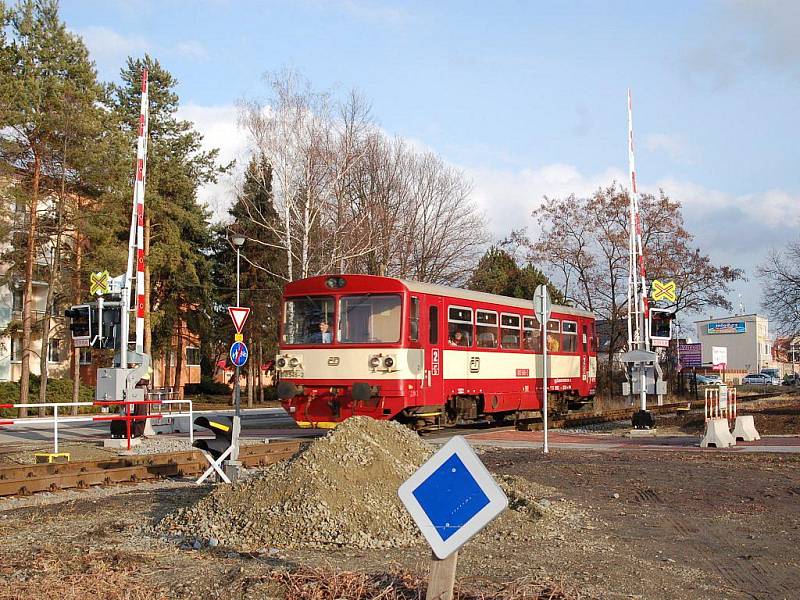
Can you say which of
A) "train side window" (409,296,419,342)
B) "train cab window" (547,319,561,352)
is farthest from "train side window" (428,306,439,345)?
"train cab window" (547,319,561,352)

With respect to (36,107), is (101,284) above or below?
below

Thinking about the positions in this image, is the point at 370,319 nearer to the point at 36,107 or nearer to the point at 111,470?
the point at 111,470

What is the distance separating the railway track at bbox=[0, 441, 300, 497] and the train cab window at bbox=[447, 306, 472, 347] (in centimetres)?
580

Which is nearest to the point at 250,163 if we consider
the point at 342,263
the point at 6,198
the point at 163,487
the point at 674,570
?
the point at 342,263

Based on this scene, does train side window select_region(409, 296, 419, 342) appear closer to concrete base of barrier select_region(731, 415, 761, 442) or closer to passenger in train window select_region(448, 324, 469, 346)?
passenger in train window select_region(448, 324, 469, 346)

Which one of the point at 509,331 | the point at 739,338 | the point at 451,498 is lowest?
the point at 451,498

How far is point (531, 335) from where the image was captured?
25.2 m

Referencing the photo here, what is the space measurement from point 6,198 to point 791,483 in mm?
30361

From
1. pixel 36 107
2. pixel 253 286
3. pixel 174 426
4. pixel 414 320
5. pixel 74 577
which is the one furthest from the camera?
pixel 253 286

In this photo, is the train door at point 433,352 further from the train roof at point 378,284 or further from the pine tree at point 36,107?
the pine tree at point 36,107

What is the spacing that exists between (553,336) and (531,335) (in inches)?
54.7

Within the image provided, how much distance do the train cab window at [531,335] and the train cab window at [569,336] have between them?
1.52 meters

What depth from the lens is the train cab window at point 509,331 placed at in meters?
23.5

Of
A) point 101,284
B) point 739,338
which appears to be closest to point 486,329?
point 101,284
